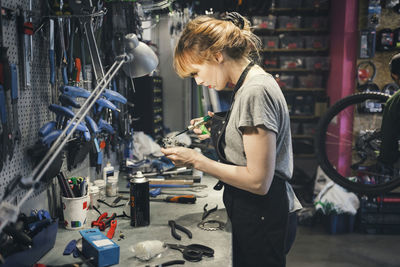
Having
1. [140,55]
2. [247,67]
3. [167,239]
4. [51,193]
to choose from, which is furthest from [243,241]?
[140,55]

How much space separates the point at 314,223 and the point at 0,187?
3468 mm

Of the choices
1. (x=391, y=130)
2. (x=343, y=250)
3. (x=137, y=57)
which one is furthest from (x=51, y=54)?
(x=343, y=250)

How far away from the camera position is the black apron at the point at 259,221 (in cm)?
121

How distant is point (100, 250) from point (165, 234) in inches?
12.7

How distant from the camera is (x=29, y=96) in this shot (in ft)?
4.10

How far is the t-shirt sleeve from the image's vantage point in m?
1.04

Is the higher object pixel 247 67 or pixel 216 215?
pixel 247 67

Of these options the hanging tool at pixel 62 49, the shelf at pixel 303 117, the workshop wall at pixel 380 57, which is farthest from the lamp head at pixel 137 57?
the shelf at pixel 303 117

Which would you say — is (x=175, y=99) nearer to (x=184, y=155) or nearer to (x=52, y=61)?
(x=52, y=61)

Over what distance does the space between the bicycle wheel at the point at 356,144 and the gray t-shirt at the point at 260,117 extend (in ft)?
7.50

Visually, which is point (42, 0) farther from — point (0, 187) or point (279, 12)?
point (279, 12)

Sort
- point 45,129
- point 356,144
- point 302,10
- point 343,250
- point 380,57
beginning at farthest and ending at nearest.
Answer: point 302,10, point 380,57, point 356,144, point 343,250, point 45,129

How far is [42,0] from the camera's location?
4.25 ft

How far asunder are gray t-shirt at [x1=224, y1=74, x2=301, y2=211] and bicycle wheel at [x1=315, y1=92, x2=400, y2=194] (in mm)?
2285
